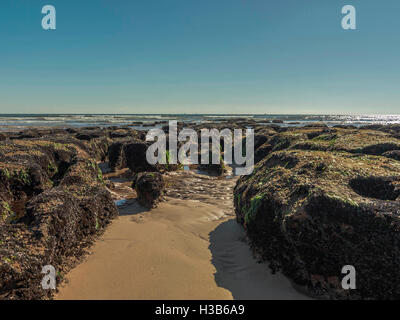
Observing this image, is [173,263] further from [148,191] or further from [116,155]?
[116,155]

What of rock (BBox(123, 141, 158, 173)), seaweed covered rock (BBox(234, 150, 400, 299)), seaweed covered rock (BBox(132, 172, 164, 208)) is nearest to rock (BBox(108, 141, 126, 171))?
rock (BBox(123, 141, 158, 173))

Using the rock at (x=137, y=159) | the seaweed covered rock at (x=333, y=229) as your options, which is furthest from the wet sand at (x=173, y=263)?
the rock at (x=137, y=159)

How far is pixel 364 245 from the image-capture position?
10.7 ft

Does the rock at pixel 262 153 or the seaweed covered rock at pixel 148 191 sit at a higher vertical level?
the rock at pixel 262 153

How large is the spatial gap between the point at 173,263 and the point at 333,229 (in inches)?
122

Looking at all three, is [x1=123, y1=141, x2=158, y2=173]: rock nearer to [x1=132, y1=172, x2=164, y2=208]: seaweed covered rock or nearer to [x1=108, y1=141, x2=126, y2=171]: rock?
[x1=108, y1=141, x2=126, y2=171]: rock

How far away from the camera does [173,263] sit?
4617mm

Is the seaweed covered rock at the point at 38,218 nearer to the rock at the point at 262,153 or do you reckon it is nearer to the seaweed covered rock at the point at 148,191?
the seaweed covered rock at the point at 148,191

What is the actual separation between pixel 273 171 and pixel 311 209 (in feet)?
6.94

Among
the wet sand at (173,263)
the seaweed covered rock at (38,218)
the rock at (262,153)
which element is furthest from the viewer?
the rock at (262,153)

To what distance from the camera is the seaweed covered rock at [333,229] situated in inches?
126

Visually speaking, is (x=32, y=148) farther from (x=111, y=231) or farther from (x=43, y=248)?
(x=43, y=248)

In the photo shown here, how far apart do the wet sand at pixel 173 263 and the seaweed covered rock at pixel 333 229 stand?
462 mm
